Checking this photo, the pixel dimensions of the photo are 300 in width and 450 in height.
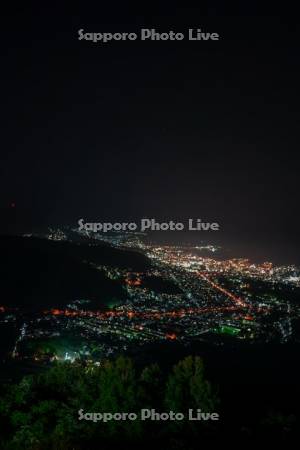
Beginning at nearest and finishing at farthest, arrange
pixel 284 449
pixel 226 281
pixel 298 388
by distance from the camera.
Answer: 1. pixel 284 449
2. pixel 298 388
3. pixel 226 281

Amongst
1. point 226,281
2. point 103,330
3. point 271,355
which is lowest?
point 271,355

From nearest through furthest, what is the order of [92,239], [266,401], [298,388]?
[266,401], [298,388], [92,239]

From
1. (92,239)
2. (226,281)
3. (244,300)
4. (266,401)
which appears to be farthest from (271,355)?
(92,239)

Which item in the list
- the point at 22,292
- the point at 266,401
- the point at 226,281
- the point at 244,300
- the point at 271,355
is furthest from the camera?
the point at 226,281

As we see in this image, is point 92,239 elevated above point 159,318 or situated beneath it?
elevated above

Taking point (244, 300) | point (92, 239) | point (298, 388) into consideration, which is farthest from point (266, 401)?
point (92, 239)

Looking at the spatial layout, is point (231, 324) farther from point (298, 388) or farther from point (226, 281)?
point (226, 281)

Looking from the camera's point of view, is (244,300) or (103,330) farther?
(244,300)

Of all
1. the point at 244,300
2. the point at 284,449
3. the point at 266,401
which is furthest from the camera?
the point at 244,300

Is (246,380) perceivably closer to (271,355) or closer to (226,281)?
(271,355)
